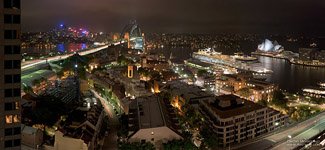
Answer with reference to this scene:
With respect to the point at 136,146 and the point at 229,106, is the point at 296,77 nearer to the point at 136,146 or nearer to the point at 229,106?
the point at 229,106

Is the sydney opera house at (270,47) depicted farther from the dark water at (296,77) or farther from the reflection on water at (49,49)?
the reflection on water at (49,49)

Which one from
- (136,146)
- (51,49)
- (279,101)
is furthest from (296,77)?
(51,49)

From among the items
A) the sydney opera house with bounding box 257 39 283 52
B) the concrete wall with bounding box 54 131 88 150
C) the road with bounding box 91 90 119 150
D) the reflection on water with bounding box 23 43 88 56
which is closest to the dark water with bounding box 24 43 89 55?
the reflection on water with bounding box 23 43 88 56

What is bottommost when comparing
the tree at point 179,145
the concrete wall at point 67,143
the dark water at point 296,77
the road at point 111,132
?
the dark water at point 296,77

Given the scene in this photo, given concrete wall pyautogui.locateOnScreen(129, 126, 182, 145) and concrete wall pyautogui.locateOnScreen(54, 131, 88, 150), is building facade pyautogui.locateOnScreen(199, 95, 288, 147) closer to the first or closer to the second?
concrete wall pyautogui.locateOnScreen(129, 126, 182, 145)

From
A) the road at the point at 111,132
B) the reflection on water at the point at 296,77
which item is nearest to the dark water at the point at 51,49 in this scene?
the reflection on water at the point at 296,77

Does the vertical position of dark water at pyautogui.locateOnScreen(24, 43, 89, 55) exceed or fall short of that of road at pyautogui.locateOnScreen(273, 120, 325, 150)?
it exceeds it

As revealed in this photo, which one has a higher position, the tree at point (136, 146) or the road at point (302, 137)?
the tree at point (136, 146)
